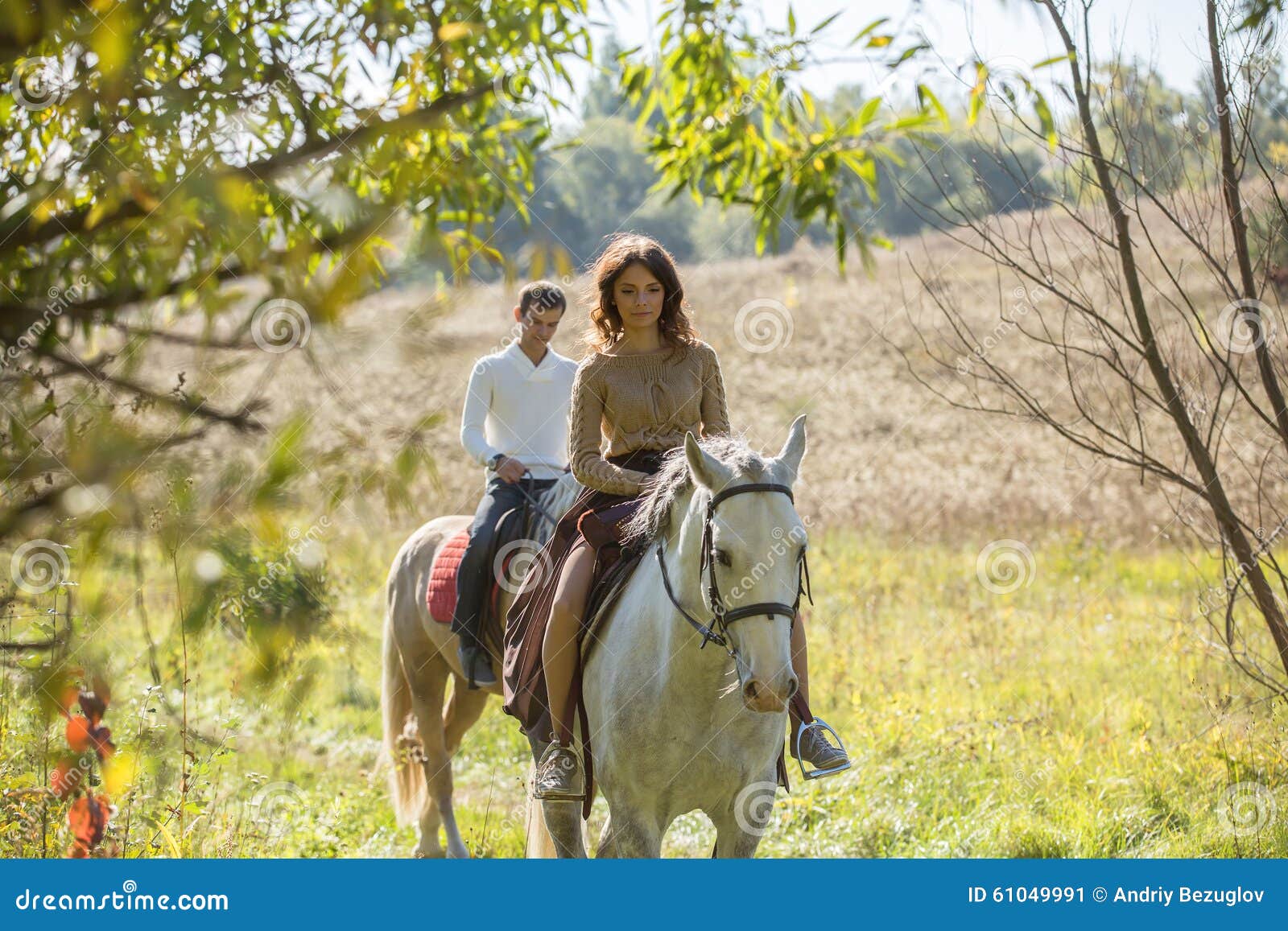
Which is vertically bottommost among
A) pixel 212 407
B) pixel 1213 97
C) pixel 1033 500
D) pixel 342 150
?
pixel 1033 500

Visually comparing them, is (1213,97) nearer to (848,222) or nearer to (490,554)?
(848,222)

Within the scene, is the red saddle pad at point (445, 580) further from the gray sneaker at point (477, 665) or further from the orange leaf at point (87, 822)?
the orange leaf at point (87, 822)

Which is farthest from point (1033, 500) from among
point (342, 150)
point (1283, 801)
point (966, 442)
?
point (342, 150)

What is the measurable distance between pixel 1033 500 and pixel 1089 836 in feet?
37.7

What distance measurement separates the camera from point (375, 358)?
149 centimetres

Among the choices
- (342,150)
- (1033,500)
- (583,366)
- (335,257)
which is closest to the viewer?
(335,257)

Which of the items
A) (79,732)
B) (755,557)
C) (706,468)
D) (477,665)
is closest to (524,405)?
(477,665)

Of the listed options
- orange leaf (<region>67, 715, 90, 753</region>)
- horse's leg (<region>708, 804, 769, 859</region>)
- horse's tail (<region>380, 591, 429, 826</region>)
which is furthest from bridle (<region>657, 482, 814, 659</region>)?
horse's tail (<region>380, 591, 429, 826</region>)

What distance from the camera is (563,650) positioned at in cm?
423

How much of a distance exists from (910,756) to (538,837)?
9.63 feet

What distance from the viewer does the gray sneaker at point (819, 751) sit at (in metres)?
3.95

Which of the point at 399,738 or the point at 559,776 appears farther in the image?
the point at 399,738

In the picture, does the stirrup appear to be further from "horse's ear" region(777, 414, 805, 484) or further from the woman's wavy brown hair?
the woman's wavy brown hair

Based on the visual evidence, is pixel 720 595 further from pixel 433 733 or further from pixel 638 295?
pixel 433 733
